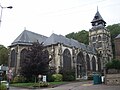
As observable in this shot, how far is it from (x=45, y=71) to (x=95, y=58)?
102 ft

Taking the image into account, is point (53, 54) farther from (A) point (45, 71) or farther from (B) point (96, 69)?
(B) point (96, 69)

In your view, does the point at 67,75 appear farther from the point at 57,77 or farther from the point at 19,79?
the point at 19,79

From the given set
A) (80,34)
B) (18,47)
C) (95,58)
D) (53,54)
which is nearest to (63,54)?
(53,54)

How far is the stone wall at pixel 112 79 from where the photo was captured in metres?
27.3

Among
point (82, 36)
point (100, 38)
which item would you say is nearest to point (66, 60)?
point (100, 38)

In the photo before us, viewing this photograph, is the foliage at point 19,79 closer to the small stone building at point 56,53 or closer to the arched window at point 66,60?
the small stone building at point 56,53

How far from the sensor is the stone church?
47.3m

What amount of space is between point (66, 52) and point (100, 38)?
73.1 ft

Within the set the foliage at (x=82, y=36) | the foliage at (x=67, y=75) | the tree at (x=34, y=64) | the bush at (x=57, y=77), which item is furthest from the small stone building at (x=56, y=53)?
the foliage at (x=82, y=36)

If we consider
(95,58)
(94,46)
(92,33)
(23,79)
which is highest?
(92,33)

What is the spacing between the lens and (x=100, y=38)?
6838 cm

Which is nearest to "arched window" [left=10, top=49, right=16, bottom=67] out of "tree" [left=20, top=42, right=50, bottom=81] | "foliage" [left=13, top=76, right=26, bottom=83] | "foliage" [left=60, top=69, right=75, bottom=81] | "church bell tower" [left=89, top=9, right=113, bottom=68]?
"foliage" [left=13, top=76, right=26, bottom=83]

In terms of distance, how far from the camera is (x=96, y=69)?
6444cm

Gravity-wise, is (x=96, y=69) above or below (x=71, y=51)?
below
